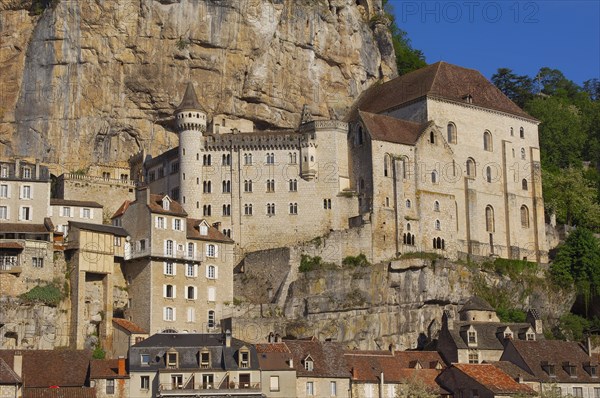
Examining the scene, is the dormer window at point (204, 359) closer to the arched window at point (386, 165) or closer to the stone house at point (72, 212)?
the stone house at point (72, 212)

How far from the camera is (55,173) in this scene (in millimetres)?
101875

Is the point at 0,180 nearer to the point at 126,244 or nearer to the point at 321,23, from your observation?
the point at 126,244

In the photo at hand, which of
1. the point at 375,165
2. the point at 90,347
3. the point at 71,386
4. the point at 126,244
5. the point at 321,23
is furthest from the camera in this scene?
the point at 321,23

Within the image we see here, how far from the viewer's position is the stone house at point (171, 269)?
3278 inches

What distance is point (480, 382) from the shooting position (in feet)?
238

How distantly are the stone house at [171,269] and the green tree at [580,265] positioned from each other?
27748mm

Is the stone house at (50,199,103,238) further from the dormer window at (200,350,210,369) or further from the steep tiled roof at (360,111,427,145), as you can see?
the steep tiled roof at (360,111,427,145)

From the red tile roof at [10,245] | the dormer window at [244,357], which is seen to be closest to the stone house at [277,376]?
the dormer window at [244,357]

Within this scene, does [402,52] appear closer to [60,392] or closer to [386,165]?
[386,165]

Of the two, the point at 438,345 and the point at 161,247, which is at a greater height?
the point at 161,247

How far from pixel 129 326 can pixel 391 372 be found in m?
18.2

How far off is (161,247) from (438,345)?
67.9ft

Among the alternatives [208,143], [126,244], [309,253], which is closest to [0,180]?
[126,244]

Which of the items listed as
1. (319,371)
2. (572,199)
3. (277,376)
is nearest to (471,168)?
(572,199)
